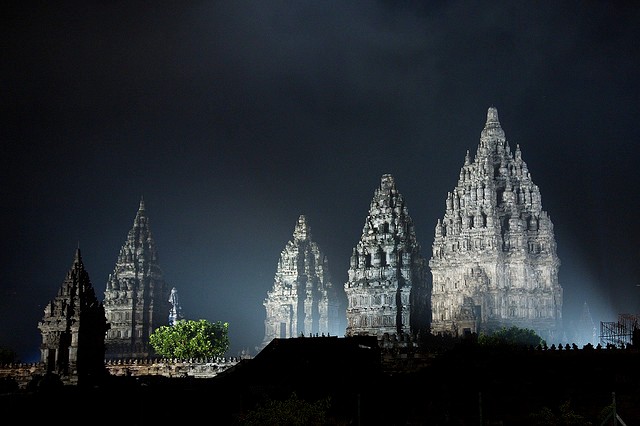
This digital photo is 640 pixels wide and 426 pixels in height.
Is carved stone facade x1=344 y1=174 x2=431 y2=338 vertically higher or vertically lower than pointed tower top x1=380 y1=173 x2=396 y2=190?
lower

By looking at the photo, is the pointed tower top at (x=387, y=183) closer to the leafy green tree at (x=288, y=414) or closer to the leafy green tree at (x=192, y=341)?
the leafy green tree at (x=192, y=341)

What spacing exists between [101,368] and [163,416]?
2936 centimetres

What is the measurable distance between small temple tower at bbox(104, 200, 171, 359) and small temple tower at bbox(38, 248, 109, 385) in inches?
1032

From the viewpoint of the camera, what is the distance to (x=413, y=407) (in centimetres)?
2670

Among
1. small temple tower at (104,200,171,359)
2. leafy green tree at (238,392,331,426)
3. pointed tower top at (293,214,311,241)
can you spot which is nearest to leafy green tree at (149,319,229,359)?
small temple tower at (104,200,171,359)

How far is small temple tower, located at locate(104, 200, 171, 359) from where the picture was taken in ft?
269

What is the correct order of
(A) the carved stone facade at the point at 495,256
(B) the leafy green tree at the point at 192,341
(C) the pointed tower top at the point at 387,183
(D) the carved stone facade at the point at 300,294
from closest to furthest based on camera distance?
(B) the leafy green tree at the point at 192,341 → (A) the carved stone facade at the point at 495,256 → (C) the pointed tower top at the point at 387,183 → (D) the carved stone facade at the point at 300,294

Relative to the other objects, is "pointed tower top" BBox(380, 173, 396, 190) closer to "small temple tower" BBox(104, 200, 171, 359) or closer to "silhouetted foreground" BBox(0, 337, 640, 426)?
"small temple tower" BBox(104, 200, 171, 359)

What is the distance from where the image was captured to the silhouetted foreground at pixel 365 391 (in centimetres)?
2445

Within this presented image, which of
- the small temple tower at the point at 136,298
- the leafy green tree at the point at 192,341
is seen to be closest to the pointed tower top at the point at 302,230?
the small temple tower at the point at 136,298

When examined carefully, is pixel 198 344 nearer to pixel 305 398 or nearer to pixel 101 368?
pixel 101 368

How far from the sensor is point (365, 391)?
2620cm

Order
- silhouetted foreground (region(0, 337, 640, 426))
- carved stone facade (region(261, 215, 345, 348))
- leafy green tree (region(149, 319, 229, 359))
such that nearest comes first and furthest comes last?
silhouetted foreground (region(0, 337, 640, 426))
leafy green tree (region(149, 319, 229, 359))
carved stone facade (region(261, 215, 345, 348))

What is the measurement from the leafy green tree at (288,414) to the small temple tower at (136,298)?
2340 inches
